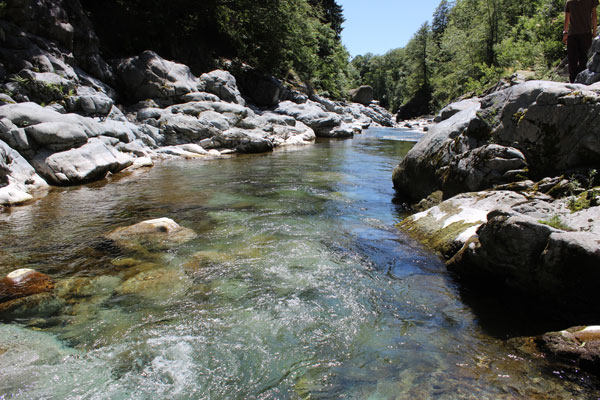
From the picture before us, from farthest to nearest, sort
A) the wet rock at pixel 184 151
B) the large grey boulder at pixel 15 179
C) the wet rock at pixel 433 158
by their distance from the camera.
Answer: the wet rock at pixel 184 151 → the large grey boulder at pixel 15 179 → the wet rock at pixel 433 158

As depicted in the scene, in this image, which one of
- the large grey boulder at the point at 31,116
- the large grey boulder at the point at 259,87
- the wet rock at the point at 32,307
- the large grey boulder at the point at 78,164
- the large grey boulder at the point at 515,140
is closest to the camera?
the wet rock at the point at 32,307

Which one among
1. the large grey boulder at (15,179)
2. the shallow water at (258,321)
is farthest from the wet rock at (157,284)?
the large grey boulder at (15,179)

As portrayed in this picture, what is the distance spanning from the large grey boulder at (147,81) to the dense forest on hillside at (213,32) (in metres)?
3.66

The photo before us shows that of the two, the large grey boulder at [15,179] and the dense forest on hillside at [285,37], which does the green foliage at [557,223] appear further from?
the dense forest on hillside at [285,37]

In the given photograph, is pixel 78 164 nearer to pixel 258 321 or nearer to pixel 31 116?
pixel 31 116

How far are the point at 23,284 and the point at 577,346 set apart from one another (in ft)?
20.1

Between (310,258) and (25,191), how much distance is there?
8.65 meters

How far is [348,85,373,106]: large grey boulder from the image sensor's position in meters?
64.8

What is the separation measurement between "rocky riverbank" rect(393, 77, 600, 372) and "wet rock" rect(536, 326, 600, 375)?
0.02m

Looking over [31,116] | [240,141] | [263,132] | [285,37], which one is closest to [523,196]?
[31,116]

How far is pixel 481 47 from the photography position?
34.0 m

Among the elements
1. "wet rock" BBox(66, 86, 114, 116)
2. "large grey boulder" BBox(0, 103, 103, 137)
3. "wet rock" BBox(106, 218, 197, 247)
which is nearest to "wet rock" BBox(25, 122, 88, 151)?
"large grey boulder" BBox(0, 103, 103, 137)

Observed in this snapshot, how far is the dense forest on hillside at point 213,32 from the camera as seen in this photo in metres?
25.6

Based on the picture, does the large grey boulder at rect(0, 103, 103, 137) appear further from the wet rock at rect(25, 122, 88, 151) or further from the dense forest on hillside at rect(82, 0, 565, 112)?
the dense forest on hillside at rect(82, 0, 565, 112)
